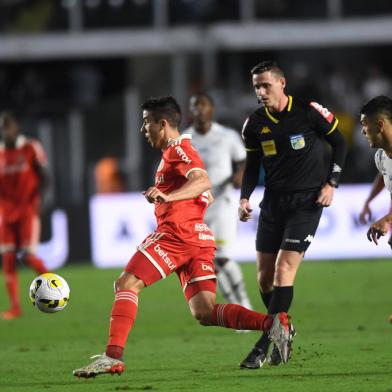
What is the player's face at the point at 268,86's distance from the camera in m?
8.74

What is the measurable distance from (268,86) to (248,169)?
80cm

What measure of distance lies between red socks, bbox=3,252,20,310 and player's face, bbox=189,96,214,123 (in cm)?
371

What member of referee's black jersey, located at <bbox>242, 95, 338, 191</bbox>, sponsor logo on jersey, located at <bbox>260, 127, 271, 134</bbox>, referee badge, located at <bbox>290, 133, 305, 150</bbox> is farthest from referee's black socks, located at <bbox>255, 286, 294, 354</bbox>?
sponsor logo on jersey, located at <bbox>260, 127, 271, 134</bbox>

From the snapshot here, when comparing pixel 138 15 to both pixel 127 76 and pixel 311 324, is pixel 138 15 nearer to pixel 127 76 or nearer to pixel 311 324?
pixel 127 76

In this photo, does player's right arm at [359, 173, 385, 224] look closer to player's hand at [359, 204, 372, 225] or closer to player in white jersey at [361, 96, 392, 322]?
player's hand at [359, 204, 372, 225]

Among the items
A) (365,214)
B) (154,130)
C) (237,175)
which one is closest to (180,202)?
(154,130)

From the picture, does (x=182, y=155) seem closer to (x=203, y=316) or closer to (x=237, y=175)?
(x=203, y=316)

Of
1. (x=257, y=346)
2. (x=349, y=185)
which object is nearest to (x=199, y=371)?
(x=257, y=346)

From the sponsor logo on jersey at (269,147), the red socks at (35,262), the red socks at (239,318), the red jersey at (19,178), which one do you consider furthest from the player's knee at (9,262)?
the red socks at (239,318)

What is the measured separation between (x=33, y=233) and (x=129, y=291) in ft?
22.1

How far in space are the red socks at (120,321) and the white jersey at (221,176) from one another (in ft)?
13.1

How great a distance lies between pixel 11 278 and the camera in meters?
14.4

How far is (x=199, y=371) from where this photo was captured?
28.3 feet

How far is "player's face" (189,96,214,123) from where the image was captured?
1172cm
